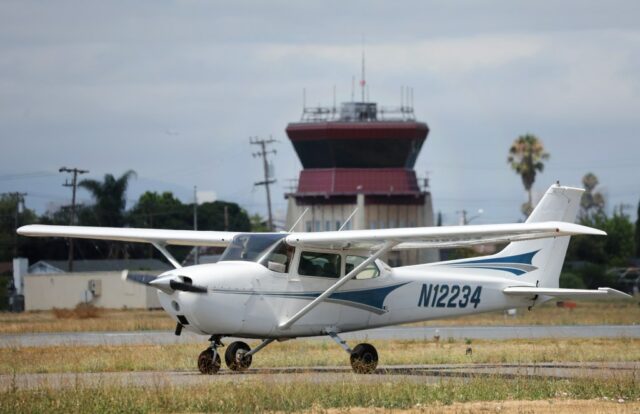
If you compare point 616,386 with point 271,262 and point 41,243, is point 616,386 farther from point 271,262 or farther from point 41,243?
point 41,243

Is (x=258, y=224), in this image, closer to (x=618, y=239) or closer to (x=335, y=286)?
(x=618, y=239)

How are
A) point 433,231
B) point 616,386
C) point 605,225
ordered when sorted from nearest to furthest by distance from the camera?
point 616,386
point 433,231
point 605,225

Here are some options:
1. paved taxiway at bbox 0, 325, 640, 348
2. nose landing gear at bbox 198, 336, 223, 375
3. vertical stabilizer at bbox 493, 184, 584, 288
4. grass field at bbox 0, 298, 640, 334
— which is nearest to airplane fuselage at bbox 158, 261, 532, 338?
nose landing gear at bbox 198, 336, 223, 375

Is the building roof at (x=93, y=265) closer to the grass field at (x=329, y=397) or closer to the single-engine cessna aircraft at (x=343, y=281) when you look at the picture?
the single-engine cessna aircraft at (x=343, y=281)

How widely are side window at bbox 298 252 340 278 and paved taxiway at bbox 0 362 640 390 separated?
163 cm

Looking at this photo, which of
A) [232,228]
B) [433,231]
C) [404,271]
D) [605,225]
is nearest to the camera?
[433,231]

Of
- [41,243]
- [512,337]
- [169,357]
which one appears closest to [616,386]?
[169,357]

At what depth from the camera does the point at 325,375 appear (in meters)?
19.7

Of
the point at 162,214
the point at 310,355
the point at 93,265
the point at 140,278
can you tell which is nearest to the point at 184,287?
the point at 140,278

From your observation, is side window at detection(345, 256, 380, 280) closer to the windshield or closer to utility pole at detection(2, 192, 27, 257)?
the windshield

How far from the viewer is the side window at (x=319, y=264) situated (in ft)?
68.4

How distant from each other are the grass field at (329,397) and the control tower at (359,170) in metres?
60.8

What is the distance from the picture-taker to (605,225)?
3991 inches

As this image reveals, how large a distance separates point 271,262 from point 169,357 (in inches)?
187
